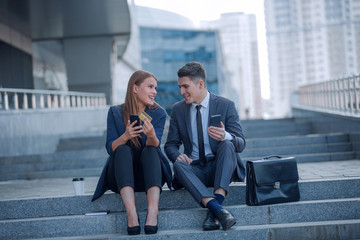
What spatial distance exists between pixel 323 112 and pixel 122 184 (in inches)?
263

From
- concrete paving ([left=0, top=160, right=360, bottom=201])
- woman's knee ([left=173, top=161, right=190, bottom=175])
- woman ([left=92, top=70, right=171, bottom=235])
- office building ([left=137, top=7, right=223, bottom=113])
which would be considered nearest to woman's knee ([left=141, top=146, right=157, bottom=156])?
woman ([left=92, top=70, right=171, bottom=235])

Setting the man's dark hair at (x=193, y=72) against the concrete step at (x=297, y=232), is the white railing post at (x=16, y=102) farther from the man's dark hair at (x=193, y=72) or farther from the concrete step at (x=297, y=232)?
the concrete step at (x=297, y=232)

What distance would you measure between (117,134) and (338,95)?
6.44 m

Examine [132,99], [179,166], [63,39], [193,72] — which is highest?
[63,39]

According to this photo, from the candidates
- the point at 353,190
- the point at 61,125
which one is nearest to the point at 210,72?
the point at 61,125

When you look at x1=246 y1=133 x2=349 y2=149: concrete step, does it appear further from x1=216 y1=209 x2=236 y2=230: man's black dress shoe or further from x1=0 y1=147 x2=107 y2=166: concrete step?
x1=216 y1=209 x2=236 y2=230: man's black dress shoe

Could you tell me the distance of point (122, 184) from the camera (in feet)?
12.8

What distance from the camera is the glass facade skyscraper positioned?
191 ft

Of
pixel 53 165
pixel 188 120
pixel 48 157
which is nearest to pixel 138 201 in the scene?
pixel 188 120

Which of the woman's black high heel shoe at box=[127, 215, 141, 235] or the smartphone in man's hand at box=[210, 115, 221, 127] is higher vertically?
the smartphone in man's hand at box=[210, 115, 221, 127]

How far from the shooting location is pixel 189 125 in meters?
4.39

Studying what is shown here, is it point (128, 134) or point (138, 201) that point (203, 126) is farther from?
point (138, 201)

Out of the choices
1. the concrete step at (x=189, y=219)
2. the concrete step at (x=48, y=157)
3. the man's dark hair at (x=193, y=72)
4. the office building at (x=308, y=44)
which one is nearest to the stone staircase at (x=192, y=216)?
the concrete step at (x=189, y=219)

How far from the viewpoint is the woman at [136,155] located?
12.7 ft
